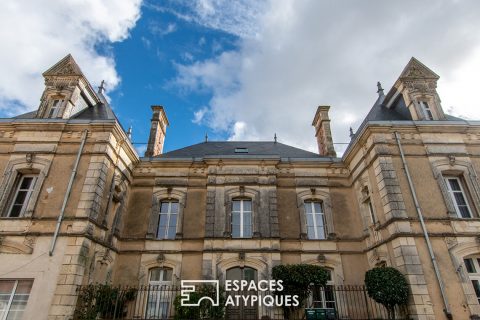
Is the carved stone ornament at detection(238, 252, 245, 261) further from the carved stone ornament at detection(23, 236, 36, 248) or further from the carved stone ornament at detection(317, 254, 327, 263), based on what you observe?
the carved stone ornament at detection(23, 236, 36, 248)

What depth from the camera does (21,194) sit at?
9.91 metres

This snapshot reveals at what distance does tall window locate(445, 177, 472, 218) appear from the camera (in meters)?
9.59

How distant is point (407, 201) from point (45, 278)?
11.1 metres

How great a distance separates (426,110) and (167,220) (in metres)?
11.2

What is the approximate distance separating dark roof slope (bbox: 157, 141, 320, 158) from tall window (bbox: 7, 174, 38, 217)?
16.7 ft

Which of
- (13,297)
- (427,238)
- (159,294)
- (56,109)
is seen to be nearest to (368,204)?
(427,238)

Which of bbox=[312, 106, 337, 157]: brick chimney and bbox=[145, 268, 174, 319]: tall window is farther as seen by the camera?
bbox=[312, 106, 337, 157]: brick chimney

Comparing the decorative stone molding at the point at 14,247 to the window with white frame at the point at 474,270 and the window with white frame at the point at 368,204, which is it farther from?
the window with white frame at the point at 474,270

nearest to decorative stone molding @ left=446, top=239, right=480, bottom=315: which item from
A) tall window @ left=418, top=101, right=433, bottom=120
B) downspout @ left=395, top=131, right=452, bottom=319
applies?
downspout @ left=395, top=131, right=452, bottom=319

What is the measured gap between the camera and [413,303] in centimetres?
792

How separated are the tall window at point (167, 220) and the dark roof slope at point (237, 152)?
99.5 inches

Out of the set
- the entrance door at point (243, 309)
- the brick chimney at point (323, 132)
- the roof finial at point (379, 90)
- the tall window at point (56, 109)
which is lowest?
the entrance door at point (243, 309)

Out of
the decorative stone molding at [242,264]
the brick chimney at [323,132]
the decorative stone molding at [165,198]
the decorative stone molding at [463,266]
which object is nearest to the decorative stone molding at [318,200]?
the decorative stone molding at [242,264]

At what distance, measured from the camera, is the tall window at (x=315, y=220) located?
1173 cm
